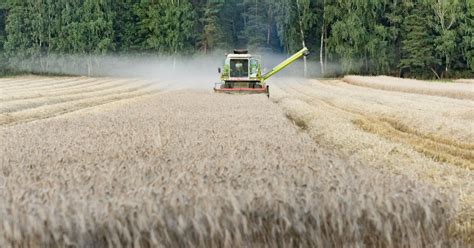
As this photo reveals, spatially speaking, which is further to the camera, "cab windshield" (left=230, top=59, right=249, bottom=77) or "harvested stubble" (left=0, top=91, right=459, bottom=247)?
"cab windshield" (left=230, top=59, right=249, bottom=77)

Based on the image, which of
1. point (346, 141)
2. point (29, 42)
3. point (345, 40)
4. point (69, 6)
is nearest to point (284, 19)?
point (345, 40)

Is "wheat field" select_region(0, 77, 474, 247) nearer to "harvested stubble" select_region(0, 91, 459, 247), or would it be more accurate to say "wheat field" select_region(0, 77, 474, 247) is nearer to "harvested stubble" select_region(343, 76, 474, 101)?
"harvested stubble" select_region(0, 91, 459, 247)

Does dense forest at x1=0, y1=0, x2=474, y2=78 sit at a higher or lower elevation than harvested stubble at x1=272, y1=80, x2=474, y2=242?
higher

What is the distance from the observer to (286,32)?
7450cm

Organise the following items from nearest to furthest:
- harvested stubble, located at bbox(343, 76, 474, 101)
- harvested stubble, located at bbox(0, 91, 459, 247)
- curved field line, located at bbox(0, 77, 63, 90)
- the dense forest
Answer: harvested stubble, located at bbox(0, 91, 459, 247) → harvested stubble, located at bbox(343, 76, 474, 101) → curved field line, located at bbox(0, 77, 63, 90) → the dense forest

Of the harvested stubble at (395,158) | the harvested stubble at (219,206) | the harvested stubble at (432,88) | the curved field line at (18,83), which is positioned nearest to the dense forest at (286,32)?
the harvested stubble at (432,88)

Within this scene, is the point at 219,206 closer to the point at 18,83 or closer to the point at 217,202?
the point at 217,202

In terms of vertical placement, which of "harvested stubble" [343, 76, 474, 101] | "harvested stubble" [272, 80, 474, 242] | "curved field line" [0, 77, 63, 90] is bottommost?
"harvested stubble" [343, 76, 474, 101]

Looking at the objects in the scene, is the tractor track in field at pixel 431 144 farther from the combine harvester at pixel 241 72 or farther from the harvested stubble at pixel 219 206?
the combine harvester at pixel 241 72

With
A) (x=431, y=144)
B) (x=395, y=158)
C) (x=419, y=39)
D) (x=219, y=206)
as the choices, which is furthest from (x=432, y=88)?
(x=219, y=206)

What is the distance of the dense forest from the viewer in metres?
61.0

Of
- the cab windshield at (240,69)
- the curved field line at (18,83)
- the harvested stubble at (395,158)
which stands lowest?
the curved field line at (18,83)

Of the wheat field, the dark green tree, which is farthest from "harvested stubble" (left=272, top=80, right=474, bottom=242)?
the dark green tree

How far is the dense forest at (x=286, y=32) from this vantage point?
6103 centimetres
